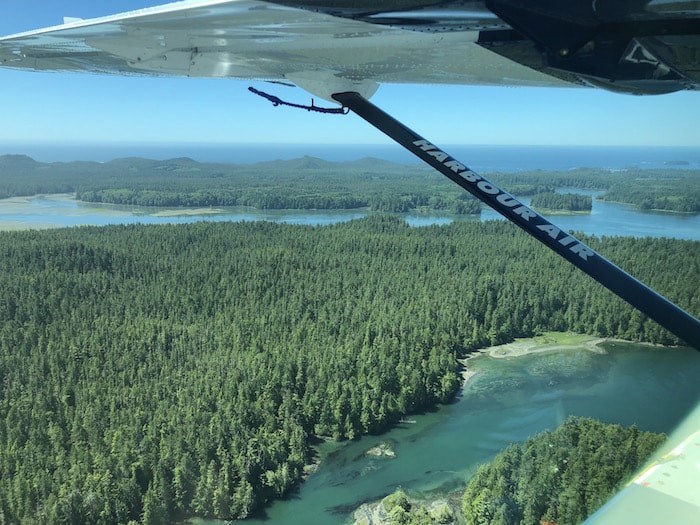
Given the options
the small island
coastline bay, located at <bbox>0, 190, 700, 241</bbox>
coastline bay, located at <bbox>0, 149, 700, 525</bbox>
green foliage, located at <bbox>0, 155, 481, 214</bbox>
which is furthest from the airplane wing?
green foliage, located at <bbox>0, 155, 481, 214</bbox>

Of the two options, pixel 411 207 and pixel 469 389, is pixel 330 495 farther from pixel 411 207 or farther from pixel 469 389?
pixel 411 207

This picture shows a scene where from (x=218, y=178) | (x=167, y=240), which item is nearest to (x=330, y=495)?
(x=167, y=240)

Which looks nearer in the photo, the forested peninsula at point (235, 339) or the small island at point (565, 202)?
the forested peninsula at point (235, 339)

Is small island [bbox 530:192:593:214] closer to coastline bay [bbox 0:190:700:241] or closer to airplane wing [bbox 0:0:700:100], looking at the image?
coastline bay [bbox 0:190:700:241]

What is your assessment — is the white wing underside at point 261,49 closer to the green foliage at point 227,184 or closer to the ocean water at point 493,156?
the ocean water at point 493,156

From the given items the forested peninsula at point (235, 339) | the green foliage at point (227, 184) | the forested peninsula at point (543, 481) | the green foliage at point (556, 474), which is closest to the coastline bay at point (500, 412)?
the forested peninsula at point (235, 339)

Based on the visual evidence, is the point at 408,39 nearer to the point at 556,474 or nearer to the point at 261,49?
the point at 261,49
